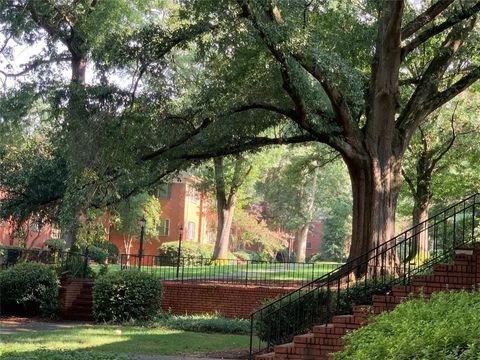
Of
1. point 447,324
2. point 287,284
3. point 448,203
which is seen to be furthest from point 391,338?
point 448,203

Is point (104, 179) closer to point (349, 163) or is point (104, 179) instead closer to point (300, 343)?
point (349, 163)

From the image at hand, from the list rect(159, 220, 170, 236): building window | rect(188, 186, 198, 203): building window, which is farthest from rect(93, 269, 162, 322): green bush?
rect(159, 220, 170, 236): building window

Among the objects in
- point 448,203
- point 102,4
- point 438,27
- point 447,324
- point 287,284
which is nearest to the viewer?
point 447,324

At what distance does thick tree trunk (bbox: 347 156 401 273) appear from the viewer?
45.3ft

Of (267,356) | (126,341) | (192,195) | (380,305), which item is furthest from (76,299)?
(192,195)

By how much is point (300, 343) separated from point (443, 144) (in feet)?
55.9

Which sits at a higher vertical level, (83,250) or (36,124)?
(36,124)

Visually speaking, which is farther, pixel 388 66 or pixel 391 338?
pixel 388 66

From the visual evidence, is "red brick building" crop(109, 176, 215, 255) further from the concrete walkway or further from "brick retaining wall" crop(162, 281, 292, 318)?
the concrete walkway

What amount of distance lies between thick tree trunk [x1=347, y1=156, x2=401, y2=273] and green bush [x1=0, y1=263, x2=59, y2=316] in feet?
33.0

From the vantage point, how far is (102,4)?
21.7 m

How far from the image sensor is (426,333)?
5.36 meters

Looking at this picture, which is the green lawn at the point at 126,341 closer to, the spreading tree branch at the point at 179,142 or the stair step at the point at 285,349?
the stair step at the point at 285,349

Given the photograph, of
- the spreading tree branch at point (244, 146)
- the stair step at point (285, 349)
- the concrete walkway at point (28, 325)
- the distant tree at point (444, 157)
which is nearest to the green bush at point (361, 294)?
the stair step at point (285, 349)
